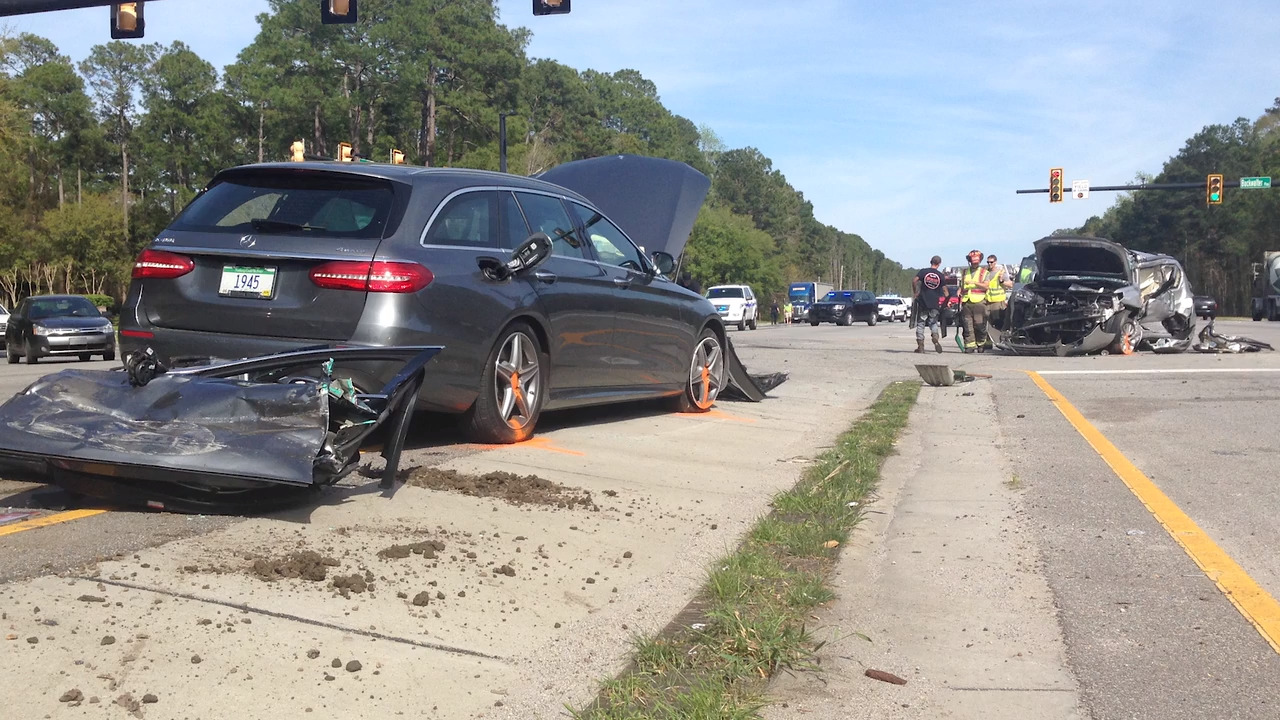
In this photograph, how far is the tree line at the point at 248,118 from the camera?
62750 mm

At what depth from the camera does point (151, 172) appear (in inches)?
3388

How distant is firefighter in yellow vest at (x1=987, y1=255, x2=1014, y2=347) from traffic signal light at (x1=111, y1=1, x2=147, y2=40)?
14371 millimetres

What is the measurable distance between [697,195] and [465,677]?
29.5 feet

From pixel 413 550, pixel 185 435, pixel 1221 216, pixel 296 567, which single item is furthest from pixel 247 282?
pixel 1221 216

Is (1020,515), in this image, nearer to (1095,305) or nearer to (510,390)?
(510,390)

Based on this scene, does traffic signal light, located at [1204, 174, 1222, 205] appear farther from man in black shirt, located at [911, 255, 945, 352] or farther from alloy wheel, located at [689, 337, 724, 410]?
alloy wheel, located at [689, 337, 724, 410]

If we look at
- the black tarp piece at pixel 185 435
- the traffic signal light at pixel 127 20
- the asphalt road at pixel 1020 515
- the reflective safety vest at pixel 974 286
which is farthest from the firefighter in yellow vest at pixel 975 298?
the black tarp piece at pixel 185 435

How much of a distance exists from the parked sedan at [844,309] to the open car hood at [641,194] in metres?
47.8

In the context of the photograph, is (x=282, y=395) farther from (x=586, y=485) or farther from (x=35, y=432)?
(x=586, y=485)

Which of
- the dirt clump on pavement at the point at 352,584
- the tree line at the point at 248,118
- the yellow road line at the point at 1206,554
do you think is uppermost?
the tree line at the point at 248,118

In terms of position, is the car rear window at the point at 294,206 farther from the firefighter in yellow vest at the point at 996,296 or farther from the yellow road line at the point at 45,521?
the firefighter in yellow vest at the point at 996,296

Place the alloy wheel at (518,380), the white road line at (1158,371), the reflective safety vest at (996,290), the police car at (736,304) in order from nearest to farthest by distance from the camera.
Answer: the alloy wheel at (518,380) < the white road line at (1158,371) < the reflective safety vest at (996,290) < the police car at (736,304)

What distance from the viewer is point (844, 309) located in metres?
59.2

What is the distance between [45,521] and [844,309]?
5627 cm
